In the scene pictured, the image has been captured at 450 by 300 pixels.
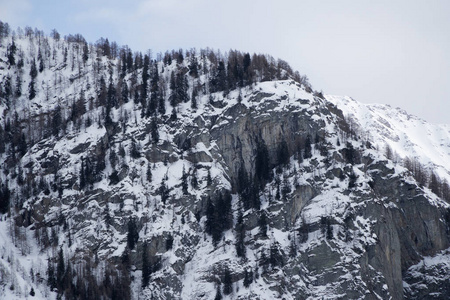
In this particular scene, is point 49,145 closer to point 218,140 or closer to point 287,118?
point 218,140

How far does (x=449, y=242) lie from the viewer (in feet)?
550

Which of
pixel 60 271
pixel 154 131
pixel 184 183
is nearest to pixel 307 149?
pixel 184 183

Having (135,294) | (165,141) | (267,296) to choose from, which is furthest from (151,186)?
(267,296)

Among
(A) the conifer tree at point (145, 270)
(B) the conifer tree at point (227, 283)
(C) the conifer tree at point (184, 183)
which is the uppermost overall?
(C) the conifer tree at point (184, 183)

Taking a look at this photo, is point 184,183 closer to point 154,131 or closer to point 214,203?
point 214,203

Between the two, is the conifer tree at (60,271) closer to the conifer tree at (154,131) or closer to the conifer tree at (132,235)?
the conifer tree at (132,235)

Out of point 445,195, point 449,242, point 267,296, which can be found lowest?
point 267,296

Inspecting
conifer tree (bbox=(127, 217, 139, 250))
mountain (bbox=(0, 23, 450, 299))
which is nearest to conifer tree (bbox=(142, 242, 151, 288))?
mountain (bbox=(0, 23, 450, 299))

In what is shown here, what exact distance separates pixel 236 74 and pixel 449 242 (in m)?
58.0

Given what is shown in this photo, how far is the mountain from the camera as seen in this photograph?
154 m

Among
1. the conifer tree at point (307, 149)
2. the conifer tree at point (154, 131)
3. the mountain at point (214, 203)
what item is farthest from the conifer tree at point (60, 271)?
the conifer tree at point (307, 149)

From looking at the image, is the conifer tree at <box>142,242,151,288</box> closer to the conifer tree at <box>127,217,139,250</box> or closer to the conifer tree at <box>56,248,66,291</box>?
the conifer tree at <box>127,217,139,250</box>

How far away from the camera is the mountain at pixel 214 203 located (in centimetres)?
15362

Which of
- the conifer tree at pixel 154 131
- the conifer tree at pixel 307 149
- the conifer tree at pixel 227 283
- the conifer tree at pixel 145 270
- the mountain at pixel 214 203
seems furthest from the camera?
the conifer tree at pixel 154 131
